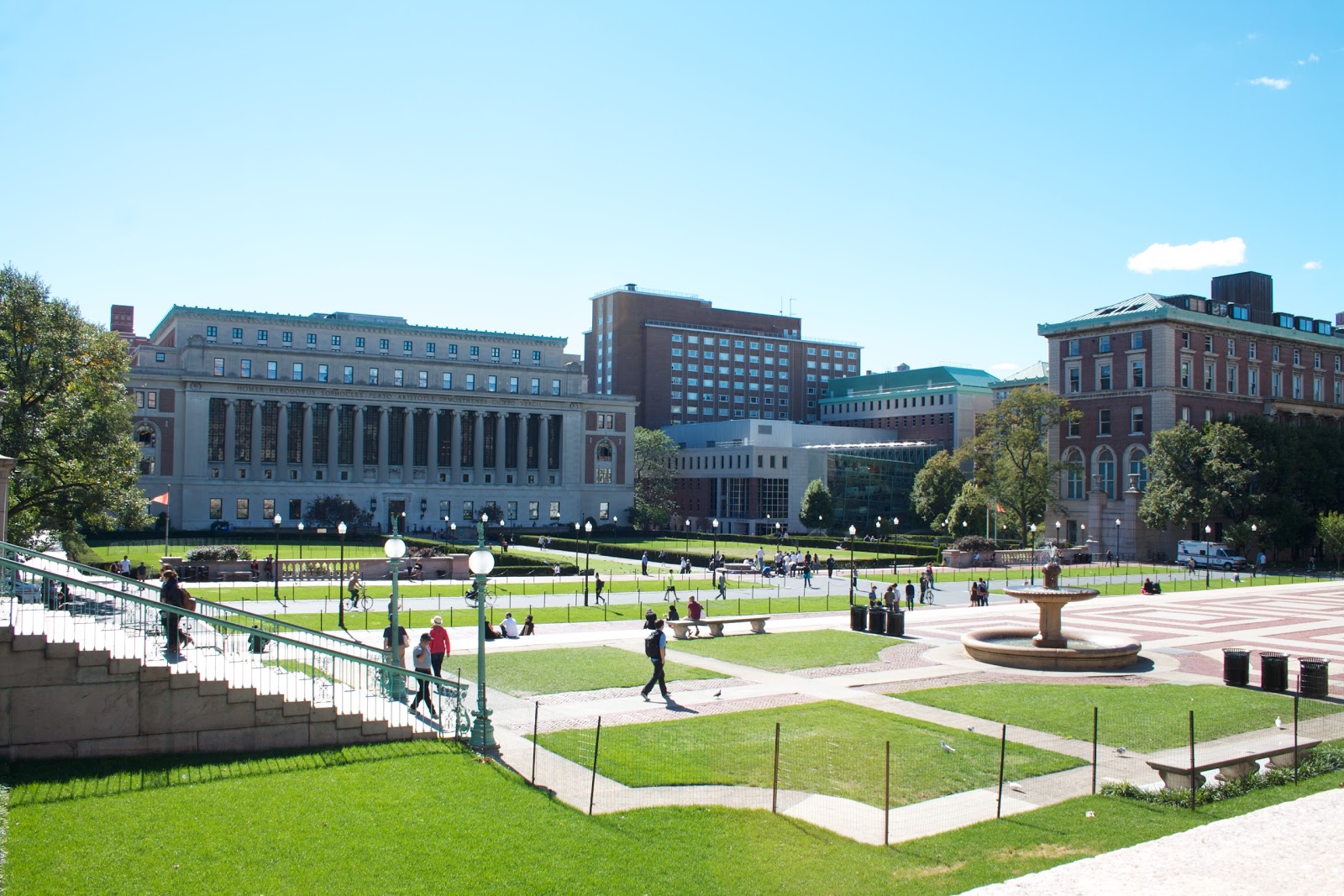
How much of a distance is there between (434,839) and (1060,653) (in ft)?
69.1

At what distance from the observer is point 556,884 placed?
1156 centimetres

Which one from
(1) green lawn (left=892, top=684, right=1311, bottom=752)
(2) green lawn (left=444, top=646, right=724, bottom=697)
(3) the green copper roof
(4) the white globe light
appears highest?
(3) the green copper roof

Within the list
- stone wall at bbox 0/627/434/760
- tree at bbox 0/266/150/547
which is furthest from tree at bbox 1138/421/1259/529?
stone wall at bbox 0/627/434/760

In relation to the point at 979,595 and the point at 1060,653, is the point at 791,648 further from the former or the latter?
the point at 979,595

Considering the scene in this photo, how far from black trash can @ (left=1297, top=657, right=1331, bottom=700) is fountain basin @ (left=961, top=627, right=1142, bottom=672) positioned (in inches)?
191

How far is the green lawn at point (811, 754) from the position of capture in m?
16.3

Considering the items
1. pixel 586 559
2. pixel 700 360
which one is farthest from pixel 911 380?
pixel 586 559

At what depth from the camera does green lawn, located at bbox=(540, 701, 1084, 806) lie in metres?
16.3

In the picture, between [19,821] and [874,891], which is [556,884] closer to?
[874,891]

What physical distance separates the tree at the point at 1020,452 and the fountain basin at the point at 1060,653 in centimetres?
5325

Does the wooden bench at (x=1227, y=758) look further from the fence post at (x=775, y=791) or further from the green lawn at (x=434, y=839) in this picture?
the fence post at (x=775, y=791)

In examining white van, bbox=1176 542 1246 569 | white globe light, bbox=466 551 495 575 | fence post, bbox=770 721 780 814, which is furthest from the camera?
white van, bbox=1176 542 1246 569

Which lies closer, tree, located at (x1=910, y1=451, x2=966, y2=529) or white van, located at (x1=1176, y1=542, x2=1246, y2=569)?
white van, located at (x1=1176, y1=542, x2=1246, y2=569)

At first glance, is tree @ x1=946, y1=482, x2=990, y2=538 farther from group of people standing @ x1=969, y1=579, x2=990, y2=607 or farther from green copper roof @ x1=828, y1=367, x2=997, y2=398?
green copper roof @ x1=828, y1=367, x2=997, y2=398
